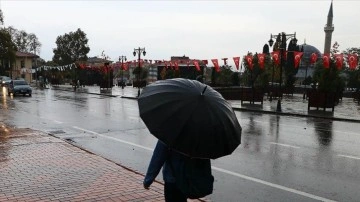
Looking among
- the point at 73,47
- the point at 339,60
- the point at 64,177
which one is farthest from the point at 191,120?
the point at 73,47

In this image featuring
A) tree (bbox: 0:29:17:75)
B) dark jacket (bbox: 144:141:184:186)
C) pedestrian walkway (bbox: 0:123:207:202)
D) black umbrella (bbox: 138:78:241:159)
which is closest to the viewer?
black umbrella (bbox: 138:78:241:159)

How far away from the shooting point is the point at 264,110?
2216 centimetres

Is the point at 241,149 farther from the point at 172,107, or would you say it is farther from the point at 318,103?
the point at 318,103

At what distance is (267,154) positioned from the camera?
959 centimetres

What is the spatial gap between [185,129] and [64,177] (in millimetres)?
4223

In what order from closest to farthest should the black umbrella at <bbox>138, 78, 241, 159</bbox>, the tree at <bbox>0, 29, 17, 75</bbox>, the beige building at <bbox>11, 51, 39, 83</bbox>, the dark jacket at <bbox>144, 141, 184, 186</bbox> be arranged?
the black umbrella at <bbox>138, 78, 241, 159</bbox>
the dark jacket at <bbox>144, 141, 184, 186</bbox>
the tree at <bbox>0, 29, 17, 75</bbox>
the beige building at <bbox>11, 51, 39, 83</bbox>

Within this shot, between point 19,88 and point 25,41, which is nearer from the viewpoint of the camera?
point 19,88

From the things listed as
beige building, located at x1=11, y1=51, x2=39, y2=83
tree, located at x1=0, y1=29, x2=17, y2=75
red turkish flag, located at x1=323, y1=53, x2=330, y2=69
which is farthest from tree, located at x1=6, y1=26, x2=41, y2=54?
red turkish flag, located at x1=323, y1=53, x2=330, y2=69

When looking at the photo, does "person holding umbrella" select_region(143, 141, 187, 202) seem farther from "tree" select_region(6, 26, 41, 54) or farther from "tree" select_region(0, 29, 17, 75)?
"tree" select_region(6, 26, 41, 54)

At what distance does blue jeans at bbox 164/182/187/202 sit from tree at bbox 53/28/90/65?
90.8 meters

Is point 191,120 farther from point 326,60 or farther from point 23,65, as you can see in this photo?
point 23,65

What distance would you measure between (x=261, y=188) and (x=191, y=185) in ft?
12.2

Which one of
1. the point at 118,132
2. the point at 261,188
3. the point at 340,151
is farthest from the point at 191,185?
the point at 118,132

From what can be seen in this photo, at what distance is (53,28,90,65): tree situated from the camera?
9038cm
